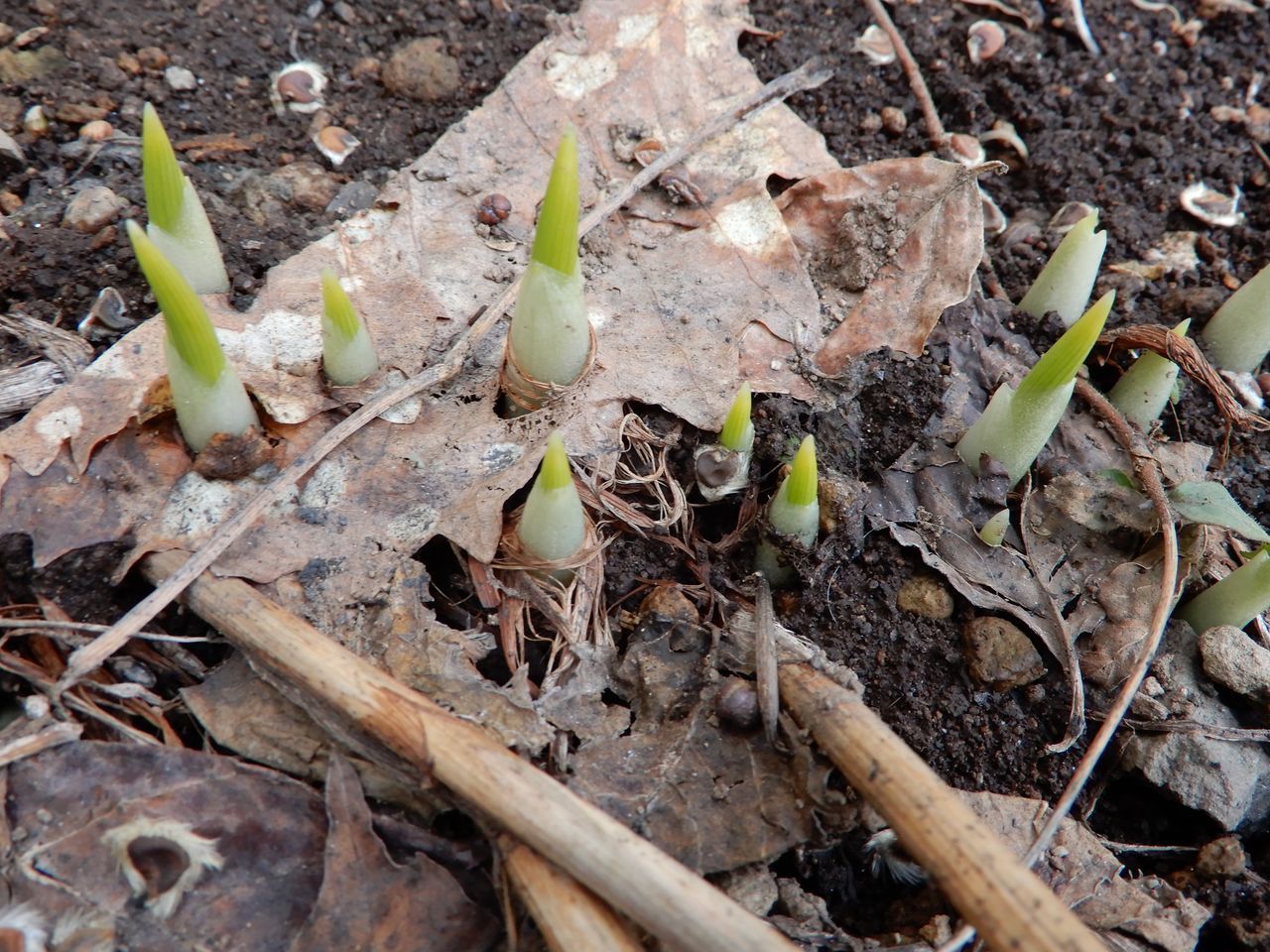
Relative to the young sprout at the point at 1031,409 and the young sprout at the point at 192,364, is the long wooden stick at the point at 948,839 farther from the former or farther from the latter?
the young sprout at the point at 192,364

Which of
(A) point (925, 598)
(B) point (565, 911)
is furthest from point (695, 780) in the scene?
(A) point (925, 598)

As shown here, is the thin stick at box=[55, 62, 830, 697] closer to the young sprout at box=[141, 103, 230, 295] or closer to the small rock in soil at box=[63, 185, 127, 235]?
the young sprout at box=[141, 103, 230, 295]

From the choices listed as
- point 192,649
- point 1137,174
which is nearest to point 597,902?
point 192,649

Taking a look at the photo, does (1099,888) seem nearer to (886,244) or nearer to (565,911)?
(565,911)

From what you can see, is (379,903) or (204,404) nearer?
(379,903)

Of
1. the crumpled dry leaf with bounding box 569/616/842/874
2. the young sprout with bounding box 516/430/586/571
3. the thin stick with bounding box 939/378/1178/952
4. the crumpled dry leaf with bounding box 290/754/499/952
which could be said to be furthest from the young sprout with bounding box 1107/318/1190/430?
the crumpled dry leaf with bounding box 290/754/499/952
